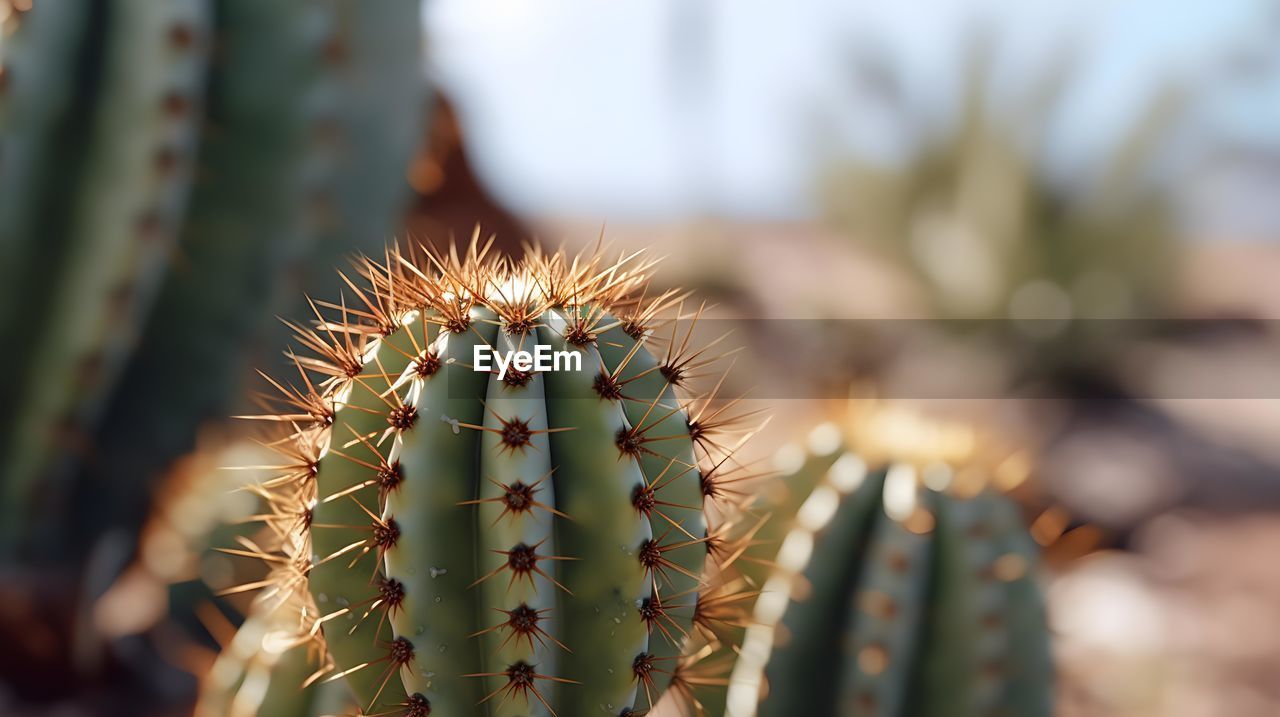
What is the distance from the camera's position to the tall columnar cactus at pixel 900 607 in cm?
130

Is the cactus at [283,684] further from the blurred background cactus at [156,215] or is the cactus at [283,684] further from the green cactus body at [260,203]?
the green cactus body at [260,203]

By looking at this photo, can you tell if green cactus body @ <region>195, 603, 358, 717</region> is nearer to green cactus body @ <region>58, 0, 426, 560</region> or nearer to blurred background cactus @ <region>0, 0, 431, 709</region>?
blurred background cactus @ <region>0, 0, 431, 709</region>

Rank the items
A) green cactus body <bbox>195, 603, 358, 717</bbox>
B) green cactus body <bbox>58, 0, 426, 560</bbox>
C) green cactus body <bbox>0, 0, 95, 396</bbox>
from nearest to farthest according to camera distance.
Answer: green cactus body <bbox>195, 603, 358, 717</bbox> < green cactus body <bbox>0, 0, 95, 396</bbox> < green cactus body <bbox>58, 0, 426, 560</bbox>

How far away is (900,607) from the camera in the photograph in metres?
1.30

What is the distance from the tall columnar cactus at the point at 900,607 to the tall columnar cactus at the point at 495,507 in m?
0.38

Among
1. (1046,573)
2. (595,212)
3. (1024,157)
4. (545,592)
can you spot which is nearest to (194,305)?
(545,592)

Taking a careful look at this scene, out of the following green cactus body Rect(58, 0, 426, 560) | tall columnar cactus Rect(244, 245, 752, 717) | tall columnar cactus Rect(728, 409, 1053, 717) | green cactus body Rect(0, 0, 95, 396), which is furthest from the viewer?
green cactus body Rect(58, 0, 426, 560)

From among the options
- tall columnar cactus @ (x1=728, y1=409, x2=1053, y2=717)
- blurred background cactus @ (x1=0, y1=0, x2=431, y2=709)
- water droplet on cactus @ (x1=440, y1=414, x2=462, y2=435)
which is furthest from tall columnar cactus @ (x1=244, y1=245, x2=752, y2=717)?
blurred background cactus @ (x1=0, y1=0, x2=431, y2=709)

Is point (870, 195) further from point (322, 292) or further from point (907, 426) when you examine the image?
point (907, 426)

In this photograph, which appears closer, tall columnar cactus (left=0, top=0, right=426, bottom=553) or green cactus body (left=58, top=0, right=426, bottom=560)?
tall columnar cactus (left=0, top=0, right=426, bottom=553)

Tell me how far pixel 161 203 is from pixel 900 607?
5.09 ft

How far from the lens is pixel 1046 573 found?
4.70 feet

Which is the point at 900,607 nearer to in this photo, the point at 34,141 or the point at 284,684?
the point at 284,684

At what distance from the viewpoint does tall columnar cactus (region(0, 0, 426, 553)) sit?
6.37 ft
